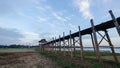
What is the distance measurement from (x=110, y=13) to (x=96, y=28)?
150 inches

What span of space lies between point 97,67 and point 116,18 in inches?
133

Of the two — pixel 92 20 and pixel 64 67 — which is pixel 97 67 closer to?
pixel 64 67

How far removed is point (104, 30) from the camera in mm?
14984

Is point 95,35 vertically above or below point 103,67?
above

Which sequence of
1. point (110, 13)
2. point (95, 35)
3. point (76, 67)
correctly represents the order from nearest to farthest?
point (110, 13) → point (76, 67) → point (95, 35)

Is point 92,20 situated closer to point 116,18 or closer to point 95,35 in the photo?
point 95,35

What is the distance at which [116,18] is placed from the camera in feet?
36.3

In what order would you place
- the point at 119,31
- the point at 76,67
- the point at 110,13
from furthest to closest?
1. the point at 76,67
2. the point at 110,13
3. the point at 119,31

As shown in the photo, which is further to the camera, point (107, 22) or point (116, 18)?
point (107, 22)

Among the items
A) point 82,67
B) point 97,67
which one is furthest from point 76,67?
point 97,67

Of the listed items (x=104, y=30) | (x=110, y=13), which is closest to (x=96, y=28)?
(x=104, y=30)

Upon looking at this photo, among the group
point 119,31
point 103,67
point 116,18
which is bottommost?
point 103,67

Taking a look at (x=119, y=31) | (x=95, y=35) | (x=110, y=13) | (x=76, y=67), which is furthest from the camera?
(x=95, y=35)

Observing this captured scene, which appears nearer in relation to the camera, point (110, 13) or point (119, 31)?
point (119, 31)
